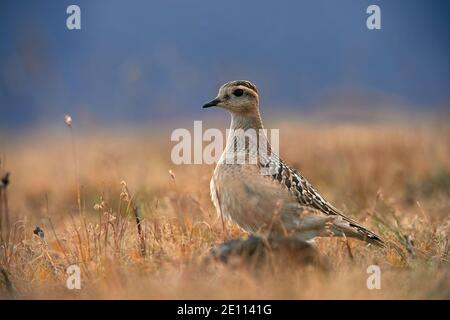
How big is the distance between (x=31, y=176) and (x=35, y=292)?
9.29 metres

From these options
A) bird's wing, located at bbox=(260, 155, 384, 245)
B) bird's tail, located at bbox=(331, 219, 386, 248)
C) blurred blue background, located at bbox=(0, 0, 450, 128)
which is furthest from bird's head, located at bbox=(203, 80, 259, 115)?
blurred blue background, located at bbox=(0, 0, 450, 128)

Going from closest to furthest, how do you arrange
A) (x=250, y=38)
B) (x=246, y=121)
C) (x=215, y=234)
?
(x=215, y=234) → (x=246, y=121) → (x=250, y=38)

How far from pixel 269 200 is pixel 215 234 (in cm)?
78

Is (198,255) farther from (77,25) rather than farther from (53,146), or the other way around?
(53,146)

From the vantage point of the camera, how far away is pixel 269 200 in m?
7.79

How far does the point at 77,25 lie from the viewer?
8992 millimetres

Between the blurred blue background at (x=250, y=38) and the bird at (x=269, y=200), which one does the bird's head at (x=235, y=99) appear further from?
the blurred blue background at (x=250, y=38)

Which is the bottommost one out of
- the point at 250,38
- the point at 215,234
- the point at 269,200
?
the point at 215,234

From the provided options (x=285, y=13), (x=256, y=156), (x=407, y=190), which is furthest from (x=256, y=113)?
(x=285, y=13)

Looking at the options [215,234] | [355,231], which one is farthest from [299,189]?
[215,234]

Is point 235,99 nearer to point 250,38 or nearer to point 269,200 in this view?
point 269,200

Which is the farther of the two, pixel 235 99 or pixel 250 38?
pixel 250 38

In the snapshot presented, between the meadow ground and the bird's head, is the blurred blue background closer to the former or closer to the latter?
the meadow ground

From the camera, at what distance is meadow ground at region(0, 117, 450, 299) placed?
6.39 metres
